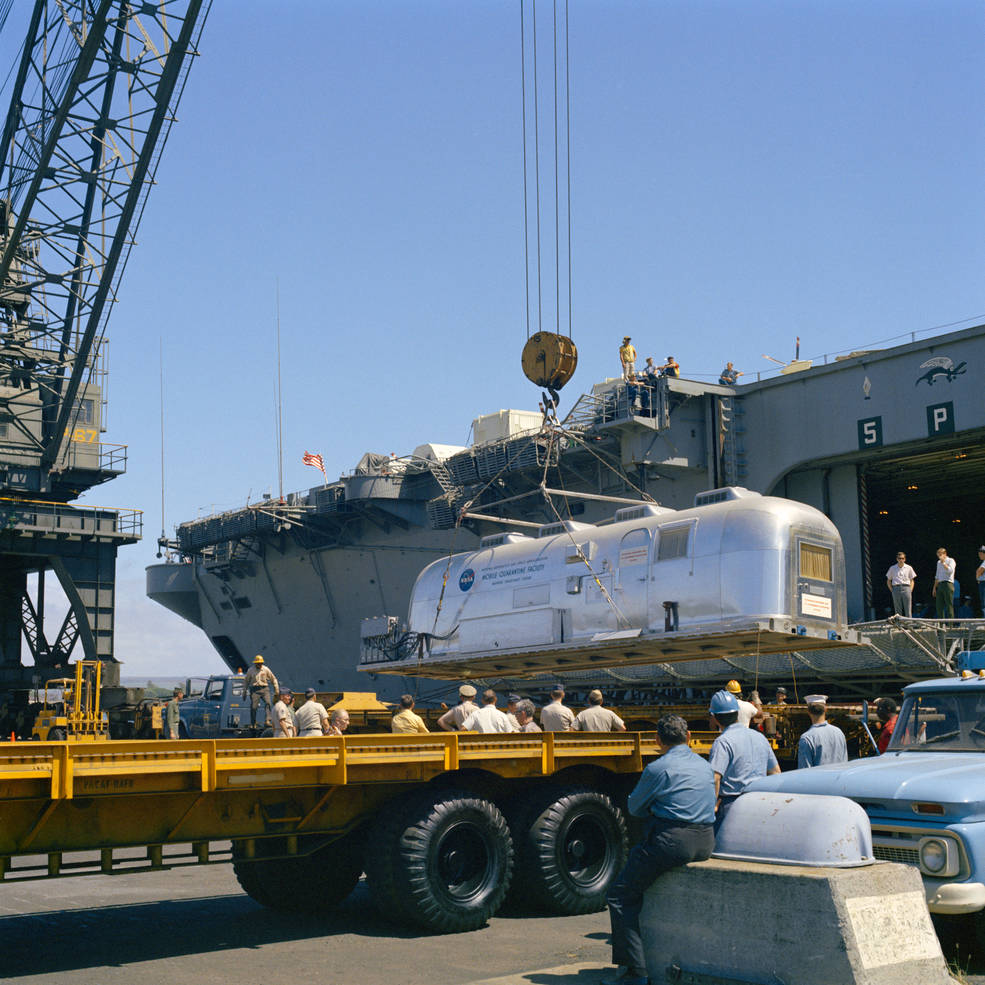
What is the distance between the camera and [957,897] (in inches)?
349

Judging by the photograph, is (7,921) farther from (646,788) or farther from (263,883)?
(646,788)

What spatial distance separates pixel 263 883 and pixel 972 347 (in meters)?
25.4

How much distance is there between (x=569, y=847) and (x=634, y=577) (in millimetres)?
9086

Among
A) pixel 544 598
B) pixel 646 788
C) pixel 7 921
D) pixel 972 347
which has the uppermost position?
pixel 972 347

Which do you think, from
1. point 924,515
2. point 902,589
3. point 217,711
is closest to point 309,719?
point 902,589

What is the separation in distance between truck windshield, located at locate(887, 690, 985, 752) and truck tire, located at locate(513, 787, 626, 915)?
11.4 feet

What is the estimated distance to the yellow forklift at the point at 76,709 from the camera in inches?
1430

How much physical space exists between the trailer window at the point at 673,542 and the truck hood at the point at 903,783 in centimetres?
1015

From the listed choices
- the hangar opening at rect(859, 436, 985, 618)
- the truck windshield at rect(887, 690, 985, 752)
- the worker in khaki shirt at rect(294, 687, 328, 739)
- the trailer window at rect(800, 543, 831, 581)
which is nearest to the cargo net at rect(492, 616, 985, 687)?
the trailer window at rect(800, 543, 831, 581)

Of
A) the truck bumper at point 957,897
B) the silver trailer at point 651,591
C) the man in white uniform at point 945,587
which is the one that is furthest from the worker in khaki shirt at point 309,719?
the man in white uniform at point 945,587

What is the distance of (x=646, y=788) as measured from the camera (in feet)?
28.1

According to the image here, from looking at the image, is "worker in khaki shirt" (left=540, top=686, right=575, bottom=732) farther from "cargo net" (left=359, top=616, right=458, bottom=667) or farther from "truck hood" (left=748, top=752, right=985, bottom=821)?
"cargo net" (left=359, top=616, right=458, bottom=667)

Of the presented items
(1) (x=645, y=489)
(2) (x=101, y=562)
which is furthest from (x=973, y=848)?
A: (2) (x=101, y=562)

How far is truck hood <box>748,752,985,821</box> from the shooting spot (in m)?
9.20
